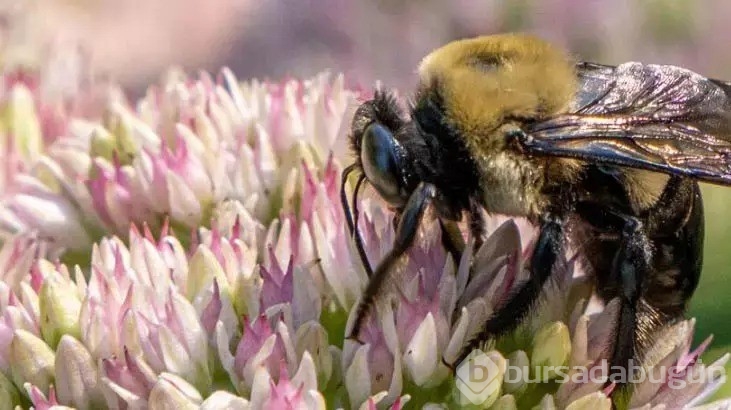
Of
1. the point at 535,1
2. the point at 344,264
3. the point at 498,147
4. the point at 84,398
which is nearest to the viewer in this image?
the point at 498,147

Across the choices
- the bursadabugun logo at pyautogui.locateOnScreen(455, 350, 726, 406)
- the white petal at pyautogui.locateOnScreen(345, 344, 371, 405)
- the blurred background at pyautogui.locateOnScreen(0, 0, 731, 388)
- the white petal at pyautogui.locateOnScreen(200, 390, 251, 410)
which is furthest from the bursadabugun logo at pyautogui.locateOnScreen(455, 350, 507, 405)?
the blurred background at pyautogui.locateOnScreen(0, 0, 731, 388)

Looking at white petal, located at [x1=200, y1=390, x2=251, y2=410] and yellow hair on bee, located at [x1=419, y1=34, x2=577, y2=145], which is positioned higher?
yellow hair on bee, located at [x1=419, y1=34, x2=577, y2=145]

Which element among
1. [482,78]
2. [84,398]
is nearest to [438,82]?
[482,78]

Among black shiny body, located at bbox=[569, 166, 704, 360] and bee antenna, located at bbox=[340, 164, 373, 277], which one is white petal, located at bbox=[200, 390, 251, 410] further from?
black shiny body, located at bbox=[569, 166, 704, 360]

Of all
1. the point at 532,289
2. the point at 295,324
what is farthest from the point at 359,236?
the point at 532,289

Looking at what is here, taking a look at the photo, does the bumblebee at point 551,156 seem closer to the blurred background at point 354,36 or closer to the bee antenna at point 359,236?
the bee antenna at point 359,236

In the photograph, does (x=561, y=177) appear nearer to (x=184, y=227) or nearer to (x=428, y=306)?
(x=428, y=306)
